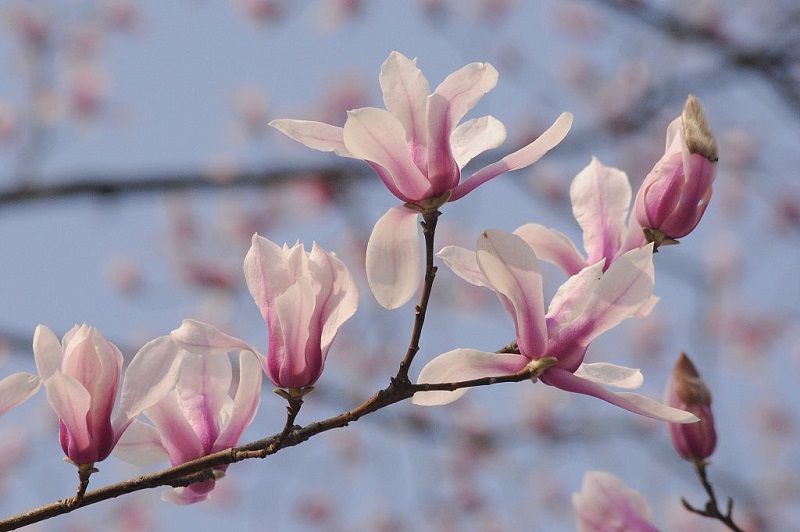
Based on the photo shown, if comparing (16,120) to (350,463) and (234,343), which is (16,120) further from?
(234,343)

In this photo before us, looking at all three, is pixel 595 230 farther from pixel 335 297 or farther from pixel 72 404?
pixel 72 404

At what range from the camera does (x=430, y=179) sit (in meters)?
1.07

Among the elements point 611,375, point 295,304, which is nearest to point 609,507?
point 611,375

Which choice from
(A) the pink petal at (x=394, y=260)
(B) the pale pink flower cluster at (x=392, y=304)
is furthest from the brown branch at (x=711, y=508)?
(A) the pink petal at (x=394, y=260)

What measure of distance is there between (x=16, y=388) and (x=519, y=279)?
59 cm

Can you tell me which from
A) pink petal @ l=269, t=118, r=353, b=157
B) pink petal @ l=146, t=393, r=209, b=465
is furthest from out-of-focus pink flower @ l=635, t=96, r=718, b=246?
pink petal @ l=146, t=393, r=209, b=465

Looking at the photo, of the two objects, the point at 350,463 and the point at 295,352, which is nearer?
the point at 295,352

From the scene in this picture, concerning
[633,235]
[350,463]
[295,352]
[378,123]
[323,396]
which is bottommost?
[350,463]

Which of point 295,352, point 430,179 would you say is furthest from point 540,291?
point 295,352

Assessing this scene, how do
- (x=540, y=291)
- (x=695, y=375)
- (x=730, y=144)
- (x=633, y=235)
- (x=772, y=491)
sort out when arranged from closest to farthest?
1. (x=540, y=291)
2. (x=633, y=235)
3. (x=695, y=375)
4. (x=772, y=491)
5. (x=730, y=144)

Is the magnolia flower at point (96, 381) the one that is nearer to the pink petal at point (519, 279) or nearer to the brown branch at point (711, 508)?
the pink petal at point (519, 279)

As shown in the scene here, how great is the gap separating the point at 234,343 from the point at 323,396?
12.0ft

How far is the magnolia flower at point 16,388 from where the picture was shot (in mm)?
975

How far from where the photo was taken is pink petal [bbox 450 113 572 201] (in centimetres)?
103
